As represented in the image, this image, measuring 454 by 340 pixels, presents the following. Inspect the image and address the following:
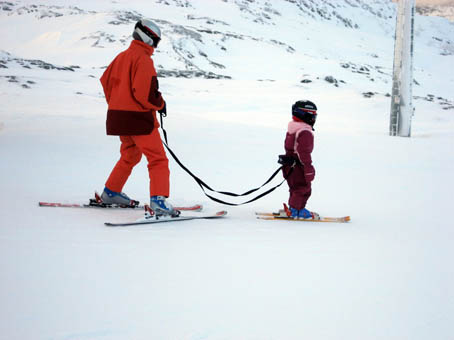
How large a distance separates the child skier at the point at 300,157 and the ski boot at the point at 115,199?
159 centimetres

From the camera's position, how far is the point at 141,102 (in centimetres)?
452

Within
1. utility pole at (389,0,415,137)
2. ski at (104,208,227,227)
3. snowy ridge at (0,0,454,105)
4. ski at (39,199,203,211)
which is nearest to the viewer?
ski at (104,208,227,227)

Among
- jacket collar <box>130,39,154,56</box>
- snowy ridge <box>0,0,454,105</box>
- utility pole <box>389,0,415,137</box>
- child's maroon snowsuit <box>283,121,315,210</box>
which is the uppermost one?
snowy ridge <box>0,0,454,105</box>

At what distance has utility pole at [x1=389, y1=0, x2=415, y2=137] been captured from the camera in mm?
13859

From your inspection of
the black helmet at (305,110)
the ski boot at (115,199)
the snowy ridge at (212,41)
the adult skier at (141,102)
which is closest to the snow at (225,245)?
the ski boot at (115,199)

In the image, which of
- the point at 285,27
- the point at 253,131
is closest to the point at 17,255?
the point at 253,131

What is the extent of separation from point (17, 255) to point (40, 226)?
34.1 inches

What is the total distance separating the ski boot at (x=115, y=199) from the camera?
5242 mm

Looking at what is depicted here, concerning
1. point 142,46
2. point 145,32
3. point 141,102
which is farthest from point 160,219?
point 145,32

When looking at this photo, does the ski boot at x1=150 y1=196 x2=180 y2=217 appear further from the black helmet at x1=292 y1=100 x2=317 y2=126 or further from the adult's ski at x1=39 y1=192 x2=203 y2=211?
the black helmet at x1=292 y1=100 x2=317 y2=126

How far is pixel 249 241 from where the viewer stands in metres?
4.19

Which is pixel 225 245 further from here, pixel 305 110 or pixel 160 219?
pixel 305 110

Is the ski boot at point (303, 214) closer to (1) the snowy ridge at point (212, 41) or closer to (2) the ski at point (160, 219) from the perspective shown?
(2) the ski at point (160, 219)

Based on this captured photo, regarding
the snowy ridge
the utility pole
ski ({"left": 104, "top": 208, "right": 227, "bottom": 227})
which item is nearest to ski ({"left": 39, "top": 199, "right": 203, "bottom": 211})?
ski ({"left": 104, "top": 208, "right": 227, "bottom": 227})
